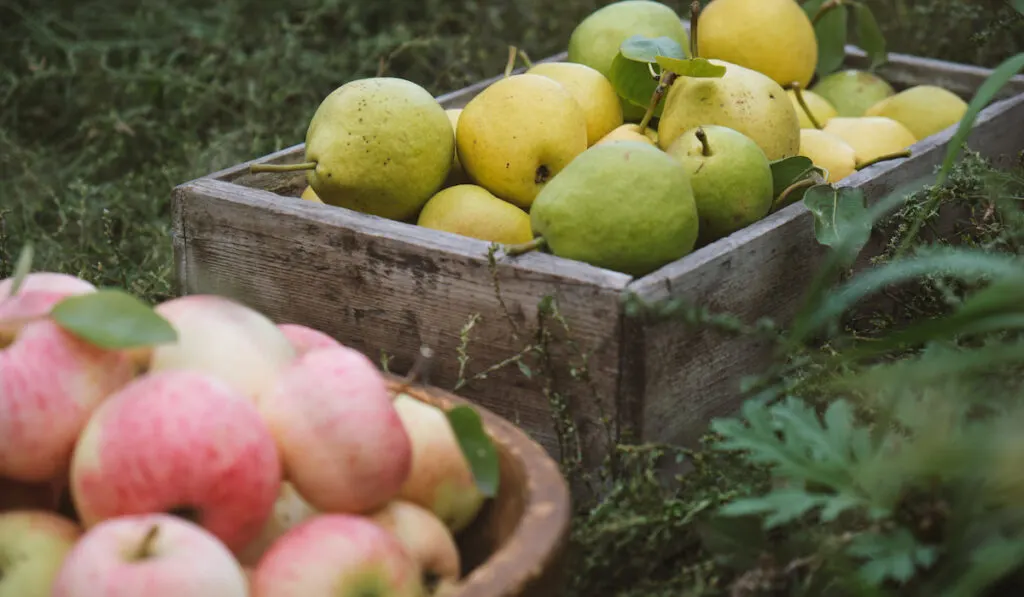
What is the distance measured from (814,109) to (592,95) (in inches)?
18.0

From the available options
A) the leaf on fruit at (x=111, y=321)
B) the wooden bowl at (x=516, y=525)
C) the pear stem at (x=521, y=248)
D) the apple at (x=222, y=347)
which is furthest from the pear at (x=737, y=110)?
the leaf on fruit at (x=111, y=321)

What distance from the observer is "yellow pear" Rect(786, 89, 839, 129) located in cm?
192

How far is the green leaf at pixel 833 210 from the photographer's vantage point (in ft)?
4.71

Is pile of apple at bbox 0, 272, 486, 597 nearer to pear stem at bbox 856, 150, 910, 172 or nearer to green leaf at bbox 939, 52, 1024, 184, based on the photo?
green leaf at bbox 939, 52, 1024, 184

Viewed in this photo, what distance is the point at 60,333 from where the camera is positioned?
3.12 ft

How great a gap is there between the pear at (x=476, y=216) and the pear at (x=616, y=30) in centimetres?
43

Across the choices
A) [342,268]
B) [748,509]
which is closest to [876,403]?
[748,509]

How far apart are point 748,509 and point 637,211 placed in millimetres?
452

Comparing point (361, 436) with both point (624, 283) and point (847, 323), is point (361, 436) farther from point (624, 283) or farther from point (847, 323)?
point (847, 323)

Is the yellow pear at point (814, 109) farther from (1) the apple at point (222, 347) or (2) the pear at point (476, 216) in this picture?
(1) the apple at point (222, 347)

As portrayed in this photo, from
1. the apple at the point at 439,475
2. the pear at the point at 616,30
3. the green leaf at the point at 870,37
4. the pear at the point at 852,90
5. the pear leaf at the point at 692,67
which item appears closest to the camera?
the apple at the point at 439,475

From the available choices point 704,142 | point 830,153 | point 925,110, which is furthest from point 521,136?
point 925,110

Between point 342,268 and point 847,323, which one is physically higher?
point 342,268

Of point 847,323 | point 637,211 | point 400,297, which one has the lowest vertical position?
point 847,323
